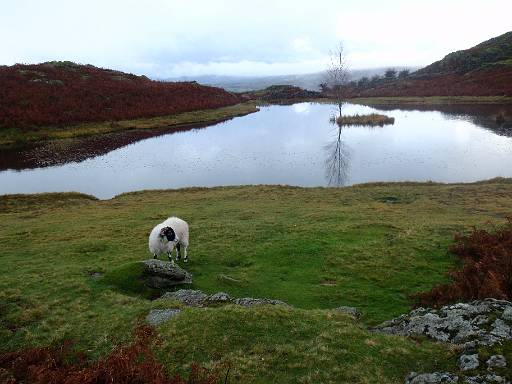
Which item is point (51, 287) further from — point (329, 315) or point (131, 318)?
point (329, 315)

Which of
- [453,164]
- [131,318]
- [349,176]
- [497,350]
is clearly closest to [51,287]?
[131,318]

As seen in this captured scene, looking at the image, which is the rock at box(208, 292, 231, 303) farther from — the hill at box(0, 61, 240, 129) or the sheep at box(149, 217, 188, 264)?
the hill at box(0, 61, 240, 129)

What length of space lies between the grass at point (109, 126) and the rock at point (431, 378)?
75.0 meters

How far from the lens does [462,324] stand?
12.2 metres

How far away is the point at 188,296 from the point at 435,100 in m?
141

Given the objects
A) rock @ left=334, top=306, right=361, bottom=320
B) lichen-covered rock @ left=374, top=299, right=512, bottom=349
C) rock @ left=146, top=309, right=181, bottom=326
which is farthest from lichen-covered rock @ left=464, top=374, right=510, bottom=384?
rock @ left=146, top=309, right=181, bottom=326

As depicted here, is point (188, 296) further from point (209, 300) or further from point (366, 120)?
point (366, 120)

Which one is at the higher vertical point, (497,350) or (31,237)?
(497,350)

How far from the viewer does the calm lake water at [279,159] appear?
168 feet

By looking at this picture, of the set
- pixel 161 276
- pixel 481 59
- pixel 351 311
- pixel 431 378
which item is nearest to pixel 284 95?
pixel 481 59

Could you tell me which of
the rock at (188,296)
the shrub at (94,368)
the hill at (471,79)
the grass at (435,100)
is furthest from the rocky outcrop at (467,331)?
the hill at (471,79)

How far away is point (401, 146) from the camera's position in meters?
67.6

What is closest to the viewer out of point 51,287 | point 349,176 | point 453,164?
point 51,287

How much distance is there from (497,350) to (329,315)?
5409 mm
